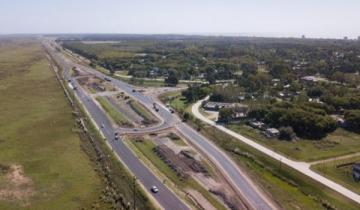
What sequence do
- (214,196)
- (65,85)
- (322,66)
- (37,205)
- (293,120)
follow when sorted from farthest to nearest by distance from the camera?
(322,66) < (65,85) < (293,120) < (214,196) < (37,205)

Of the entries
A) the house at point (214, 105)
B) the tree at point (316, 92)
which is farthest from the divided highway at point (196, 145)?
the tree at point (316, 92)

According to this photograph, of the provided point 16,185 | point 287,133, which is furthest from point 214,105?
point 16,185

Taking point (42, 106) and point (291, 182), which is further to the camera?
point (42, 106)

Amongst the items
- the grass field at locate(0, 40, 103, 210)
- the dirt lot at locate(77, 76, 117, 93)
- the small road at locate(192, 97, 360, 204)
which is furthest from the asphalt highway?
the dirt lot at locate(77, 76, 117, 93)

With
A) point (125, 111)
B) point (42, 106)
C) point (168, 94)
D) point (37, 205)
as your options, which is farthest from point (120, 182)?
point (168, 94)

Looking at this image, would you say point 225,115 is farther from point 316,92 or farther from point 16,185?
point 16,185

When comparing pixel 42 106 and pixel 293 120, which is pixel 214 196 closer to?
pixel 293 120

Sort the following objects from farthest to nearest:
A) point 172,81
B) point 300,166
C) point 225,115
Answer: point 172,81
point 225,115
point 300,166
